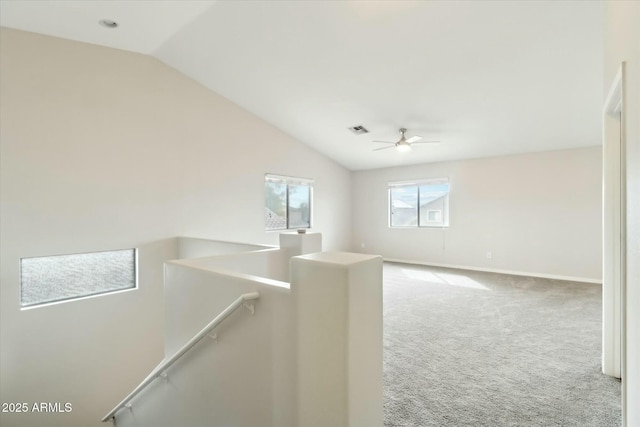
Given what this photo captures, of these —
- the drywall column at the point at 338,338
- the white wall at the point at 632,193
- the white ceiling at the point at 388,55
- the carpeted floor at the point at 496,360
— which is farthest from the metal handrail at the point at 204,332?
the white ceiling at the point at 388,55

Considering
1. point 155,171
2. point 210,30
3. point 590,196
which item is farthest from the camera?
point 590,196

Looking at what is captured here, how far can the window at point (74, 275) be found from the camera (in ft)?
11.8

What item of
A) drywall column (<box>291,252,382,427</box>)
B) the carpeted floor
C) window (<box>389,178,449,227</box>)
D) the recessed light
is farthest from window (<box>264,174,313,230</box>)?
drywall column (<box>291,252,382,427</box>)

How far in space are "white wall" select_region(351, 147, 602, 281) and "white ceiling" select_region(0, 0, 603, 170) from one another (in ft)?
1.77

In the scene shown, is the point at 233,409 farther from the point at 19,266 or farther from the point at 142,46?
the point at 142,46

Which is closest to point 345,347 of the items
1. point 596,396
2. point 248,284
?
point 248,284

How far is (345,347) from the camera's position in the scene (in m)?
1.13

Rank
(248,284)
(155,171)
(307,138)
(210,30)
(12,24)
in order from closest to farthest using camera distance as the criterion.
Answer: (248,284) → (12,24) → (210,30) → (155,171) → (307,138)

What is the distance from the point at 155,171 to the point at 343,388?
176 inches

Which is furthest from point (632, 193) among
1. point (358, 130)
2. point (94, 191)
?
point (94, 191)

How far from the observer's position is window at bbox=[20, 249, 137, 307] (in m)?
3.61

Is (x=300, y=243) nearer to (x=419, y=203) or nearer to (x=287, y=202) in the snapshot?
(x=287, y=202)

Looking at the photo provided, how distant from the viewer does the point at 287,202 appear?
6855mm

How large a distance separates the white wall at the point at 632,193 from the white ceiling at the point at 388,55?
1.57 metres
